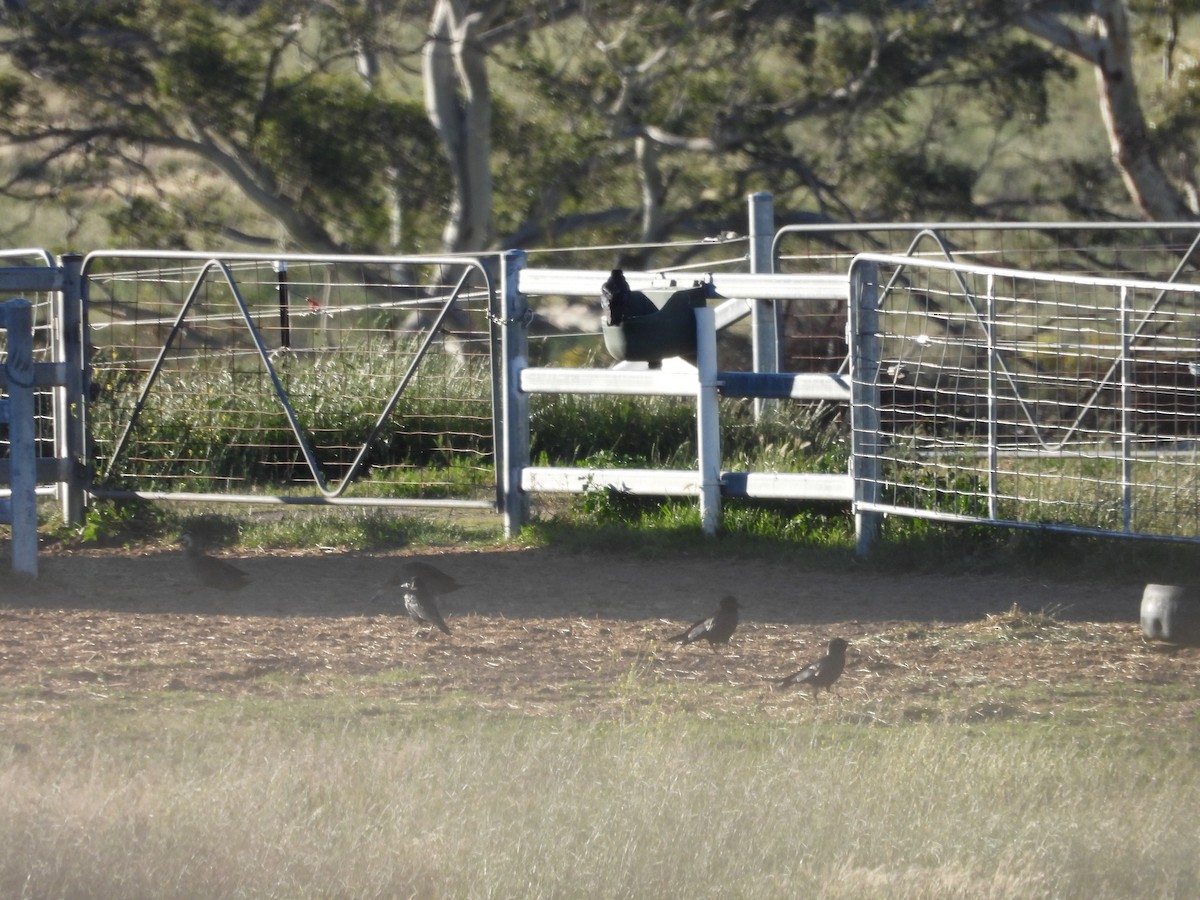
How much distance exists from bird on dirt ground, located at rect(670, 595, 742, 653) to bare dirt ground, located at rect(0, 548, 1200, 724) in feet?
0.25

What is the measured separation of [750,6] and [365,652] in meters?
16.1

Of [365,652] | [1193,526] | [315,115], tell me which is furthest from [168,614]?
[315,115]

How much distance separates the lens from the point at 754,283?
8141 mm

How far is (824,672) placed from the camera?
5.58 metres

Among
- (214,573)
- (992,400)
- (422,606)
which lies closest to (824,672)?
(422,606)

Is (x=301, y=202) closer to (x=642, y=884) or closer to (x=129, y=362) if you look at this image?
(x=129, y=362)

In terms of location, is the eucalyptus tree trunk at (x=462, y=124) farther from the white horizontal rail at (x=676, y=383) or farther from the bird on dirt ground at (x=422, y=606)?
the bird on dirt ground at (x=422, y=606)

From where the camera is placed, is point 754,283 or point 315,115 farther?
point 315,115

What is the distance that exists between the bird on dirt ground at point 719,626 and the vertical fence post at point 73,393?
4.04 m

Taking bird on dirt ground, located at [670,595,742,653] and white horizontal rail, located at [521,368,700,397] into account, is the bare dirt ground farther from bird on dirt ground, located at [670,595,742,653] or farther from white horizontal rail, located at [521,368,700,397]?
white horizontal rail, located at [521,368,700,397]

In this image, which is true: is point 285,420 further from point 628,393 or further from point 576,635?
point 576,635

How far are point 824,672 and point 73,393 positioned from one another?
5.10 metres

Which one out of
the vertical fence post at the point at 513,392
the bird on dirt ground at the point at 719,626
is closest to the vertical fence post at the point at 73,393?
the vertical fence post at the point at 513,392

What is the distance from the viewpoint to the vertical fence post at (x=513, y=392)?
27.6ft
